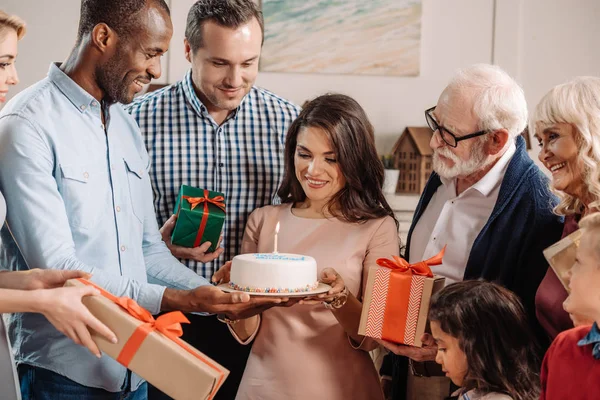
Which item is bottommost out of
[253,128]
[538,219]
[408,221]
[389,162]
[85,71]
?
[408,221]

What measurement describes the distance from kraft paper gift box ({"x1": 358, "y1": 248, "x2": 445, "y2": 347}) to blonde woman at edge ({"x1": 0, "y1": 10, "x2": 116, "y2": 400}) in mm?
778

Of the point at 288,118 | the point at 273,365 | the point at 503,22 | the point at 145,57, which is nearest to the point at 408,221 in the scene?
the point at 503,22

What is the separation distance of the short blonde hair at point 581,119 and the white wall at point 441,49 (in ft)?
9.36

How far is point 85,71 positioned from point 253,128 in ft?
2.76

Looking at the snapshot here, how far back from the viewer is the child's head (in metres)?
1.40

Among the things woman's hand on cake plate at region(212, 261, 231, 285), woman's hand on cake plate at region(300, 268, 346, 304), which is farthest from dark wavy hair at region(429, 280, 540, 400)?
woman's hand on cake plate at region(212, 261, 231, 285)

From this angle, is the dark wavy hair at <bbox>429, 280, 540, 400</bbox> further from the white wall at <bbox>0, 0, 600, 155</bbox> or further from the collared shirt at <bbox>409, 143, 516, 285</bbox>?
the white wall at <bbox>0, 0, 600, 155</bbox>

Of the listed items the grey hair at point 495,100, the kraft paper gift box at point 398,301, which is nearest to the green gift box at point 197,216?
the kraft paper gift box at point 398,301

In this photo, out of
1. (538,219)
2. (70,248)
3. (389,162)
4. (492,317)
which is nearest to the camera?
(70,248)

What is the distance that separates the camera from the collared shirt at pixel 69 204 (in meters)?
1.75

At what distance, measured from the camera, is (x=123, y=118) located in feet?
7.11

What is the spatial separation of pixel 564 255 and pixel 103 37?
1.26 metres

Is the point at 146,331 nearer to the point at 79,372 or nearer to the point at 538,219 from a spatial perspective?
the point at 79,372

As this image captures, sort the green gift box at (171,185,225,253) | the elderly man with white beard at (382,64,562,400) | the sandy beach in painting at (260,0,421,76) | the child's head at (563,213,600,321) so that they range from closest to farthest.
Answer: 1. the child's head at (563,213,600,321)
2. the elderly man with white beard at (382,64,562,400)
3. the green gift box at (171,185,225,253)
4. the sandy beach in painting at (260,0,421,76)
